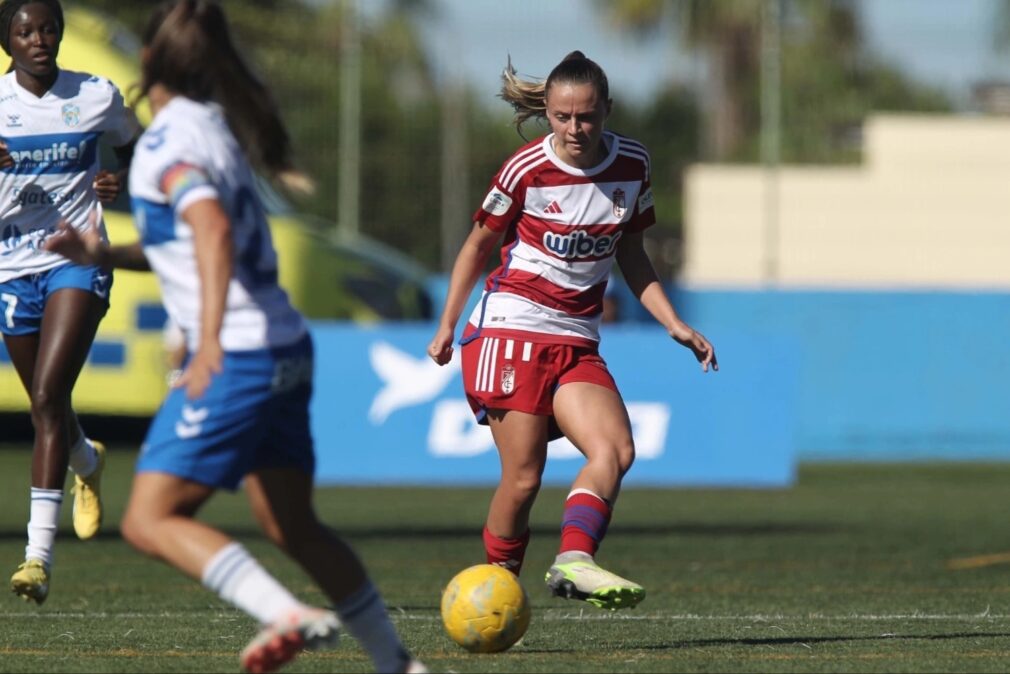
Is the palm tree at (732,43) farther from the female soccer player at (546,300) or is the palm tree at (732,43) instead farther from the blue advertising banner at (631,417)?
the female soccer player at (546,300)

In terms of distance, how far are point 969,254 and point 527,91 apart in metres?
21.8

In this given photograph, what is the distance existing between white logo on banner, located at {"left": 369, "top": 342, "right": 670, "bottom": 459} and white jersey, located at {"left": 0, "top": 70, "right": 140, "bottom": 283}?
9.46 m

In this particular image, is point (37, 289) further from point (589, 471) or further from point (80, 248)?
point (589, 471)

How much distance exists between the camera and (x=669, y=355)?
17.4 metres

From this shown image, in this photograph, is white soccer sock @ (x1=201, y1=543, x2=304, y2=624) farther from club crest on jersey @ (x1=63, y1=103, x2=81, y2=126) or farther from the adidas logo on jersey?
club crest on jersey @ (x1=63, y1=103, x2=81, y2=126)

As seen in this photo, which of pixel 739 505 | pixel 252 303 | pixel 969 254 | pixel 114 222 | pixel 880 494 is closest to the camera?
pixel 252 303

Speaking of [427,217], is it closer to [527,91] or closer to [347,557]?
[527,91]

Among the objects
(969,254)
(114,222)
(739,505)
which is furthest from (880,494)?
(969,254)

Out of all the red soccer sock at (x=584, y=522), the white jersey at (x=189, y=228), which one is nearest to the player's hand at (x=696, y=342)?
the red soccer sock at (x=584, y=522)

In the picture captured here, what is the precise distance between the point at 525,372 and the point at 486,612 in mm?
1031

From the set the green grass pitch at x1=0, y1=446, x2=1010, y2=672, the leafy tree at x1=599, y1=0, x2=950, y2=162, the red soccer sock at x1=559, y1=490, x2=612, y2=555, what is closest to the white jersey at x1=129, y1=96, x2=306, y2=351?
the green grass pitch at x1=0, y1=446, x2=1010, y2=672

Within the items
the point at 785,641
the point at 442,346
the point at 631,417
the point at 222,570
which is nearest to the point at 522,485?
the point at 442,346

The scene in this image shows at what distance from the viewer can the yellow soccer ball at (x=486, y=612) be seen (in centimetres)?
646

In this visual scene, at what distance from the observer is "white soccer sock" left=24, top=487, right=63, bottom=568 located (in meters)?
7.15
